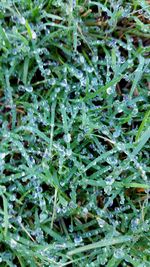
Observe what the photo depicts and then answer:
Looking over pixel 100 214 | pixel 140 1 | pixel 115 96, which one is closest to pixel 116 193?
pixel 100 214

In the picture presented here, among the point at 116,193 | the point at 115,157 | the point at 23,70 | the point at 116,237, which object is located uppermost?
the point at 23,70

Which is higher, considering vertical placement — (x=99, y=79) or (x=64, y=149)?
(x=99, y=79)

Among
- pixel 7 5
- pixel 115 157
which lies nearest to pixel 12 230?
pixel 115 157

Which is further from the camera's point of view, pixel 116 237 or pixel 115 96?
pixel 115 96

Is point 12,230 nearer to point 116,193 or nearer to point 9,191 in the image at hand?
point 9,191

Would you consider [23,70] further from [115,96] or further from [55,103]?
[115,96]

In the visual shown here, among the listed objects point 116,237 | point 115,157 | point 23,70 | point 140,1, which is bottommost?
point 116,237
